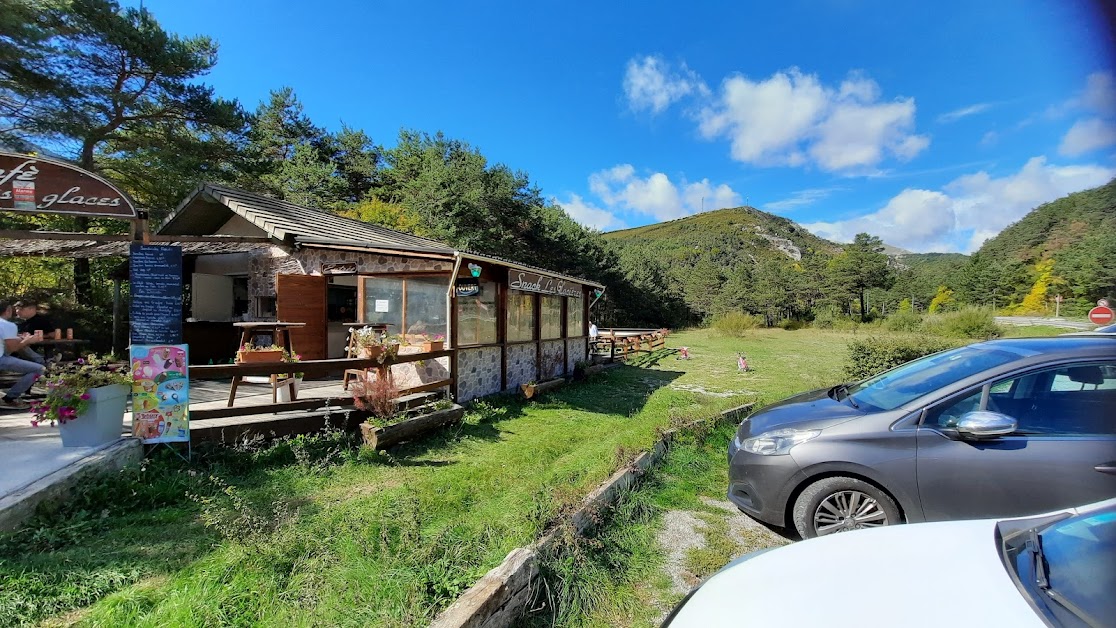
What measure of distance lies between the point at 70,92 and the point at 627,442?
1650 centimetres

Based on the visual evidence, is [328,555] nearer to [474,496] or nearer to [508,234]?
[474,496]

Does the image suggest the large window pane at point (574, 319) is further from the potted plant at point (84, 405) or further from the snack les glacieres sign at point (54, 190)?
the potted plant at point (84, 405)

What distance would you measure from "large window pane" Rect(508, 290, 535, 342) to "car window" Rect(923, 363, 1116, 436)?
7.62 m

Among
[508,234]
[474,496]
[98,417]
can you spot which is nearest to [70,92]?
[98,417]

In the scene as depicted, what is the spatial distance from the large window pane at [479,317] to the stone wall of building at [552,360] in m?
2.33

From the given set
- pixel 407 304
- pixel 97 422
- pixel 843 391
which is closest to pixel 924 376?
pixel 843 391

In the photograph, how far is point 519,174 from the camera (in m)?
31.5

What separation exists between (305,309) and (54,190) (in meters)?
4.59

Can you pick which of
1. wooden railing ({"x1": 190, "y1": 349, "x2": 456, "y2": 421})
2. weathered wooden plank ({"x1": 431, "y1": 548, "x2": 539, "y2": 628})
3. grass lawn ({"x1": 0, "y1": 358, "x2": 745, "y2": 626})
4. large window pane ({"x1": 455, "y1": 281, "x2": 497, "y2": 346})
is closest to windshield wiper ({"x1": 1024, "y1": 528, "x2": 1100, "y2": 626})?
weathered wooden plank ({"x1": 431, "y1": 548, "x2": 539, "y2": 628})

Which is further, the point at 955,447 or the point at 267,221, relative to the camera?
the point at 267,221

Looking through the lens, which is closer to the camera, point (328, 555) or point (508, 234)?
point (328, 555)

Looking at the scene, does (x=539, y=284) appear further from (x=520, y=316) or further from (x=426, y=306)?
(x=426, y=306)

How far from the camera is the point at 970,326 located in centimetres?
1471

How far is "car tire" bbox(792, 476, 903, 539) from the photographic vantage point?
323 centimetres
